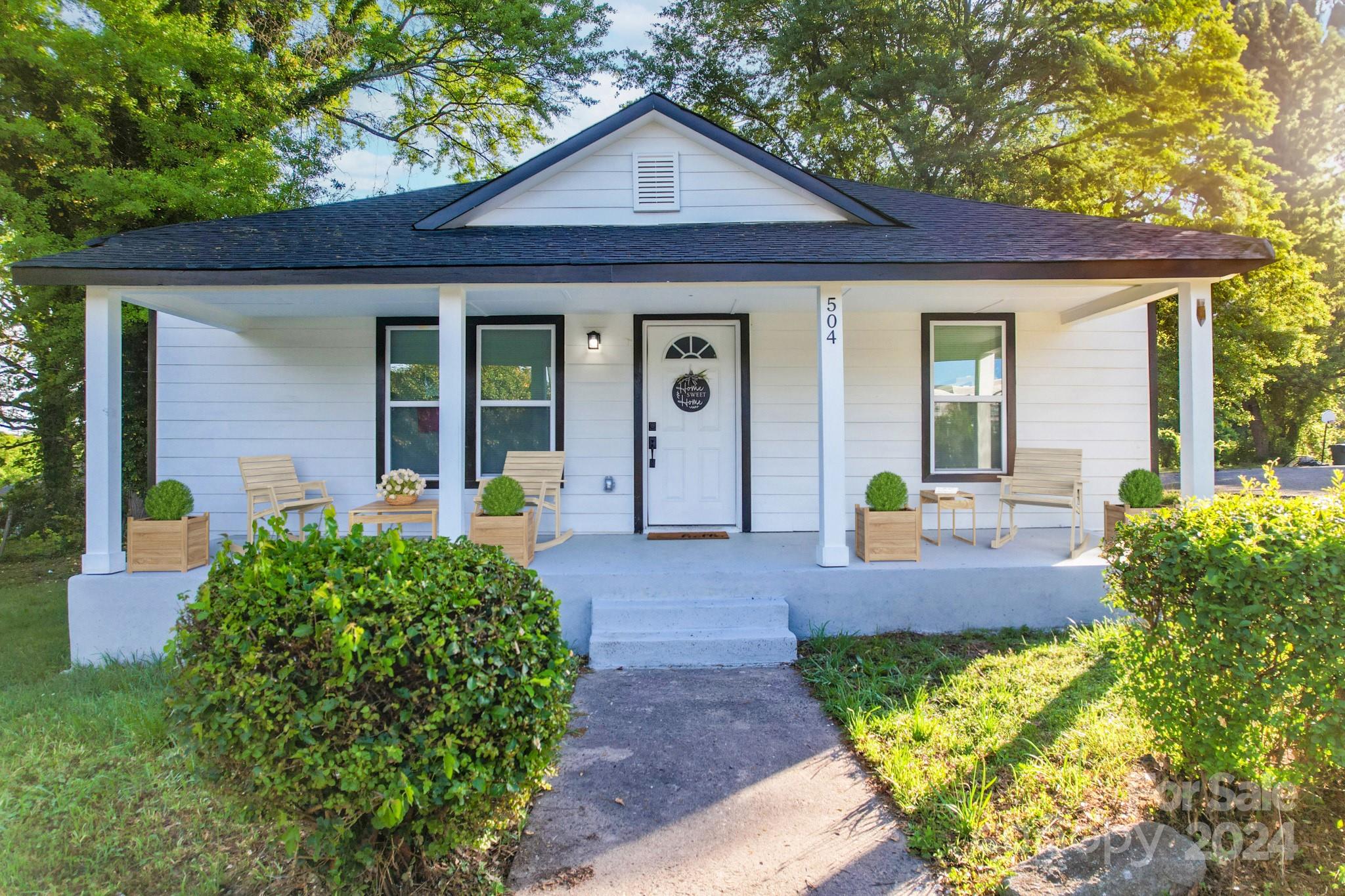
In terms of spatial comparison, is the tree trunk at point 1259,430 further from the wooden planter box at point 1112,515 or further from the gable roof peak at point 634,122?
the gable roof peak at point 634,122

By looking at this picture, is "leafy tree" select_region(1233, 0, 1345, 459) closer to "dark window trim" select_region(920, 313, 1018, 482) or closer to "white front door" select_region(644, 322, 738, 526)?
"dark window trim" select_region(920, 313, 1018, 482)

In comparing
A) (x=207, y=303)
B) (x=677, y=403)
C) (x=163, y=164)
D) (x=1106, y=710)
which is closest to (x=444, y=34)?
(x=163, y=164)

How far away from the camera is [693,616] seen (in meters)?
4.61

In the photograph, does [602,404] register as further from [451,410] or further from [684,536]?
[451,410]

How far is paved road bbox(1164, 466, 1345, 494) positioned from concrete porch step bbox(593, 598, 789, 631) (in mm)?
10253

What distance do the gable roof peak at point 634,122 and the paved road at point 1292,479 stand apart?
30.7 ft

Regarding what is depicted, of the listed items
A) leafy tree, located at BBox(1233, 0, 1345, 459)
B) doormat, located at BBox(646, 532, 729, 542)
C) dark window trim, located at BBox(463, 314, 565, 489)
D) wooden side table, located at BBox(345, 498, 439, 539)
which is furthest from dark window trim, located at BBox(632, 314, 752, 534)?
leafy tree, located at BBox(1233, 0, 1345, 459)

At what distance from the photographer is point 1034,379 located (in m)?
6.69

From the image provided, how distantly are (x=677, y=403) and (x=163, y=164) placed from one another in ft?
26.4

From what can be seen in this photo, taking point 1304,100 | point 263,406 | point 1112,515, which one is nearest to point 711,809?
point 1112,515

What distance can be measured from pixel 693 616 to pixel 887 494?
5.87 ft

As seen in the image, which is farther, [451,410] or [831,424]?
[831,424]

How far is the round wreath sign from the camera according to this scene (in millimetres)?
6598

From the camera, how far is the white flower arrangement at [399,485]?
18.2 feet
